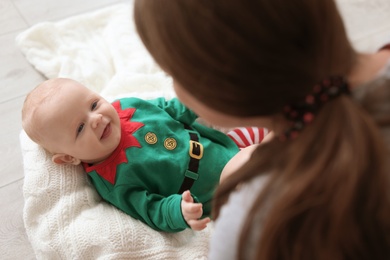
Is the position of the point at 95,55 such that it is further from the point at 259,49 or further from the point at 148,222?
the point at 259,49

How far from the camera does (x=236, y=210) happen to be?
1.89 feet

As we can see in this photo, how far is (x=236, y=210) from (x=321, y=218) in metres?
0.12

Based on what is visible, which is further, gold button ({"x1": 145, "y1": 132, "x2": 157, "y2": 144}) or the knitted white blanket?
gold button ({"x1": 145, "y1": 132, "x2": 157, "y2": 144})

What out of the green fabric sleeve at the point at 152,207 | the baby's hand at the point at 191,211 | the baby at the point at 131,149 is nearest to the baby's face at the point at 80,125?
the baby at the point at 131,149

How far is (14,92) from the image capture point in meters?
1.33

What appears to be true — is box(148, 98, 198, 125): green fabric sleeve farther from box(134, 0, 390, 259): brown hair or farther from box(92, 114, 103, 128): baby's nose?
box(134, 0, 390, 259): brown hair

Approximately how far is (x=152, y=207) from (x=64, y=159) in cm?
22

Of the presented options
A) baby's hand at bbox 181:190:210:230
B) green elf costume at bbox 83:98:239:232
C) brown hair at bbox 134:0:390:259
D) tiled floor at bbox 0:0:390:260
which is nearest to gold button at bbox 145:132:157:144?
green elf costume at bbox 83:98:239:232

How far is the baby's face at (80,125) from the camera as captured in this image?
0.90 m

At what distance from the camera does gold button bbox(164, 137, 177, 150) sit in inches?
39.5

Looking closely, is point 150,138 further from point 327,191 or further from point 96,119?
point 327,191

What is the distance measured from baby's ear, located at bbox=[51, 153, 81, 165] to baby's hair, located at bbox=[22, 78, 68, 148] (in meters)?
0.04

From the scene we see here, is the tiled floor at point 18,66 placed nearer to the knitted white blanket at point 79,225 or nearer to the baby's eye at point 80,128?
the knitted white blanket at point 79,225

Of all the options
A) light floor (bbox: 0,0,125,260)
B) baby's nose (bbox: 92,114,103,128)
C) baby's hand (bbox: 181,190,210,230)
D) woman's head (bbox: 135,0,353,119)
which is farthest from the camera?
light floor (bbox: 0,0,125,260)
